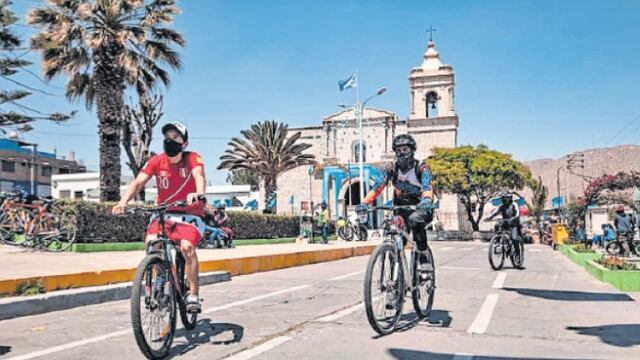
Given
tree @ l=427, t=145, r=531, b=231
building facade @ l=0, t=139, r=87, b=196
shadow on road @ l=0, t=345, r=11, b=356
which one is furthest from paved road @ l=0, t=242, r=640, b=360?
building facade @ l=0, t=139, r=87, b=196

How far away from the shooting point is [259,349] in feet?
16.0

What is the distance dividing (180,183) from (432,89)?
56.3 m

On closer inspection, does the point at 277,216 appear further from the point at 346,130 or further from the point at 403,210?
the point at 346,130

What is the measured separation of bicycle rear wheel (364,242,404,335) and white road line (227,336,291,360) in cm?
79

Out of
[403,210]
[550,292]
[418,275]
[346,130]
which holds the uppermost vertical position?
[346,130]

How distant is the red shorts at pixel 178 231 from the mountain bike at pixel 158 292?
9 centimetres

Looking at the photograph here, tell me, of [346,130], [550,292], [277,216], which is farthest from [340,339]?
[346,130]

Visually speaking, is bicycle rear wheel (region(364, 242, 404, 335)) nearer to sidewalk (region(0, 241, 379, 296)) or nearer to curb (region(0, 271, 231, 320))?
curb (region(0, 271, 231, 320))

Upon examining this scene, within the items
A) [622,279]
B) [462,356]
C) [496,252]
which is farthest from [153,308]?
[496,252]

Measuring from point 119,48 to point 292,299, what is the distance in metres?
17.5

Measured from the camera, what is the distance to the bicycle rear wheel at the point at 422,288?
6221 mm

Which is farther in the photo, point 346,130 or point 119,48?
point 346,130

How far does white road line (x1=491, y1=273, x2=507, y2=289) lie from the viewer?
10.1 m

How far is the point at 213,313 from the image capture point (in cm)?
679
